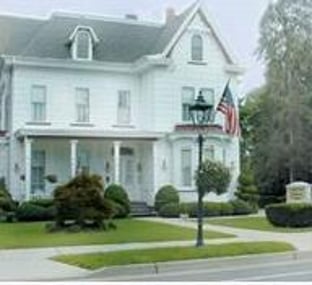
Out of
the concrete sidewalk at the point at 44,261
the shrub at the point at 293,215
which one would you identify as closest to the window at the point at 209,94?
the shrub at the point at 293,215

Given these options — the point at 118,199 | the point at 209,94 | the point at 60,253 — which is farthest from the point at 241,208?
the point at 60,253

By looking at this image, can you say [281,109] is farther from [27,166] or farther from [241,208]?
Answer: [27,166]

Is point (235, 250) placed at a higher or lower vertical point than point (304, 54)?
lower

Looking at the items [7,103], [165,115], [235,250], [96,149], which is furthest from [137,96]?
[235,250]

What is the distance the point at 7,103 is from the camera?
770 centimetres

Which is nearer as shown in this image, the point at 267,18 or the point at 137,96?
the point at 267,18

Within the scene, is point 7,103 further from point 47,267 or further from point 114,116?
point 47,267

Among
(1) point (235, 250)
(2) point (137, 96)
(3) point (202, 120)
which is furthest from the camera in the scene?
(2) point (137, 96)

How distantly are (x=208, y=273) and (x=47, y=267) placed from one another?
744 mm

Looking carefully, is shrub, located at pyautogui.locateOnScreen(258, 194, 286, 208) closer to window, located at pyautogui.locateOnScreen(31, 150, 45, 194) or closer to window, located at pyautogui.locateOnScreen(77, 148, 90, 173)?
window, located at pyautogui.locateOnScreen(77, 148, 90, 173)

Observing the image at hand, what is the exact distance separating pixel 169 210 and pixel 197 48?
1.92 m

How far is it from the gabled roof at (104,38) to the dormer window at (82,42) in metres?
0.05

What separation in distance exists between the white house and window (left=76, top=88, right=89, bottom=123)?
0.01 meters

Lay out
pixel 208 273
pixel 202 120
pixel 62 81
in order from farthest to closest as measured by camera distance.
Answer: pixel 62 81 < pixel 202 120 < pixel 208 273
